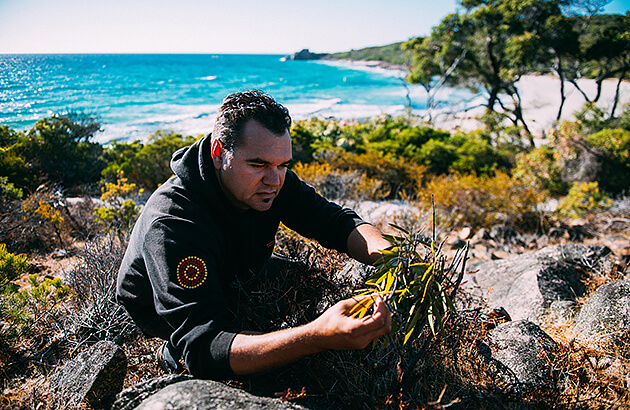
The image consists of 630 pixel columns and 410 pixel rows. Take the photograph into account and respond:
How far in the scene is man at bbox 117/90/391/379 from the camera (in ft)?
5.08

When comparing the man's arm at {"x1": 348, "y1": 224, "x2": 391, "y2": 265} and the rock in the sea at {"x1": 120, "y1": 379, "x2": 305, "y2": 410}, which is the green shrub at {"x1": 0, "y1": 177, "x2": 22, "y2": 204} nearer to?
the rock in the sea at {"x1": 120, "y1": 379, "x2": 305, "y2": 410}

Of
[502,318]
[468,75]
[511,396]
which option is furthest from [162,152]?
[468,75]

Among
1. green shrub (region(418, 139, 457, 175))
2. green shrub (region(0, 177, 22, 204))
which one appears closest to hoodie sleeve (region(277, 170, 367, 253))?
green shrub (region(0, 177, 22, 204))

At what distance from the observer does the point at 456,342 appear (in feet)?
6.89

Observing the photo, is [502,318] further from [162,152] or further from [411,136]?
[411,136]

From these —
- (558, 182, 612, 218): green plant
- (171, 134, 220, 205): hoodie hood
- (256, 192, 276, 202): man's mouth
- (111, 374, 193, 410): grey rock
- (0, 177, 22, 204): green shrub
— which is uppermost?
(171, 134, 220, 205): hoodie hood

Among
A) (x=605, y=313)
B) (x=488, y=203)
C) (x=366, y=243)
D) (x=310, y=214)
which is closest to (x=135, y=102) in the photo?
(x=488, y=203)

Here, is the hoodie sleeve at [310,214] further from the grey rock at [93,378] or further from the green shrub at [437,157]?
the green shrub at [437,157]

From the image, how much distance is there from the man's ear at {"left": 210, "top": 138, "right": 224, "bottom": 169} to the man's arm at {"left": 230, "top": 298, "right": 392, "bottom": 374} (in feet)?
3.13

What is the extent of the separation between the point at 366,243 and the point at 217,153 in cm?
105

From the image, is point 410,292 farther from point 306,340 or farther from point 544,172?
point 544,172

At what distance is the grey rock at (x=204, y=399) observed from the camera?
149 centimetres

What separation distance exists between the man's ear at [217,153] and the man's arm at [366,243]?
94 cm

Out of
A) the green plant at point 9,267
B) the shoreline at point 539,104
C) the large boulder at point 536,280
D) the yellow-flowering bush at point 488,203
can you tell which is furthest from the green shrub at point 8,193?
the shoreline at point 539,104
